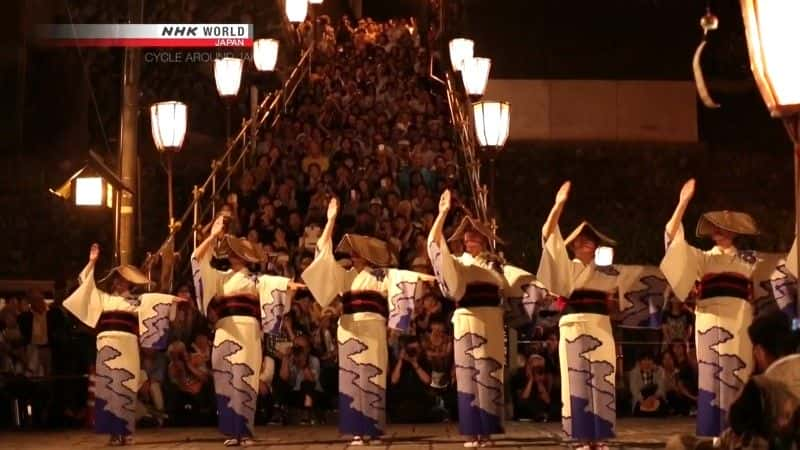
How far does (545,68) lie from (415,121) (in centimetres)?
326

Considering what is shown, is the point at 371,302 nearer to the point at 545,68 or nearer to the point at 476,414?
the point at 476,414

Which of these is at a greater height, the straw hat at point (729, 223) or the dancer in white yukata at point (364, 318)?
the straw hat at point (729, 223)

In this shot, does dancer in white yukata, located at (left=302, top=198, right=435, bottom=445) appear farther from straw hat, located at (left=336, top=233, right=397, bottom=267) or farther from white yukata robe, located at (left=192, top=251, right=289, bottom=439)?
white yukata robe, located at (left=192, top=251, right=289, bottom=439)

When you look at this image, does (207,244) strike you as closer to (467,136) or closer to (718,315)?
(718,315)

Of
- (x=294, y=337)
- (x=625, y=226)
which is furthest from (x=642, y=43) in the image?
(x=294, y=337)

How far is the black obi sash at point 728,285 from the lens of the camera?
11.1m

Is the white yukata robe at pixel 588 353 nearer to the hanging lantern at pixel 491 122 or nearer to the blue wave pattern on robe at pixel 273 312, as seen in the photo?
the blue wave pattern on robe at pixel 273 312

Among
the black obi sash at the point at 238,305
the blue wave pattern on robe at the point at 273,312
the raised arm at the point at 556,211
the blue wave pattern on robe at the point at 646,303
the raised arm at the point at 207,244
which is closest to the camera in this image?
the raised arm at the point at 556,211

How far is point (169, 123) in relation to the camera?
49.2ft

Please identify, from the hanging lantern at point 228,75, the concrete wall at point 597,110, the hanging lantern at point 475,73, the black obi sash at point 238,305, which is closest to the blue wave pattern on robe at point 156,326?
the black obi sash at point 238,305

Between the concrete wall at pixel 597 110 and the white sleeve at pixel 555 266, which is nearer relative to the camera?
the white sleeve at pixel 555 266

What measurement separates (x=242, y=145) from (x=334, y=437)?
8044 mm

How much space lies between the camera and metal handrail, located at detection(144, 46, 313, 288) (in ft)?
56.3

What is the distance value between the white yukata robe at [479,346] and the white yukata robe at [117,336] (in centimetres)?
319
